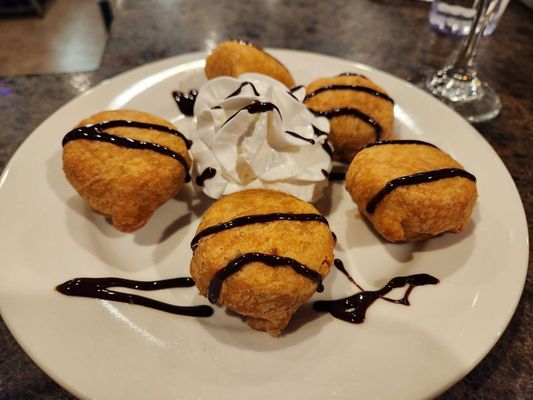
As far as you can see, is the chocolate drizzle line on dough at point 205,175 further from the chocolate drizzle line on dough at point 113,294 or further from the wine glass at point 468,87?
the wine glass at point 468,87

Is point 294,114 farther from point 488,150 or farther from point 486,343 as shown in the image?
point 486,343

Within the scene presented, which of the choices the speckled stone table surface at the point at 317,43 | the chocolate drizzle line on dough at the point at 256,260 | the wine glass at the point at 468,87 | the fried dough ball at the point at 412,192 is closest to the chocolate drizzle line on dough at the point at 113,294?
the chocolate drizzle line on dough at the point at 256,260

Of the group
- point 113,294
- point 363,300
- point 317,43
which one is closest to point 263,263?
point 363,300

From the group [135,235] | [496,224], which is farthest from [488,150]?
[135,235]

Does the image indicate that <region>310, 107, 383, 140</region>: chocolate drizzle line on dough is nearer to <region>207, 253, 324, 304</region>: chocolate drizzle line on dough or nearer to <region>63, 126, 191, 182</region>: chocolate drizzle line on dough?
<region>63, 126, 191, 182</region>: chocolate drizzle line on dough

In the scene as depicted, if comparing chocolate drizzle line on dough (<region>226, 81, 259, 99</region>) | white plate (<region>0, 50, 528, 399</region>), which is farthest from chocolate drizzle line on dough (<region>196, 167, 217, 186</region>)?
chocolate drizzle line on dough (<region>226, 81, 259, 99</region>)
